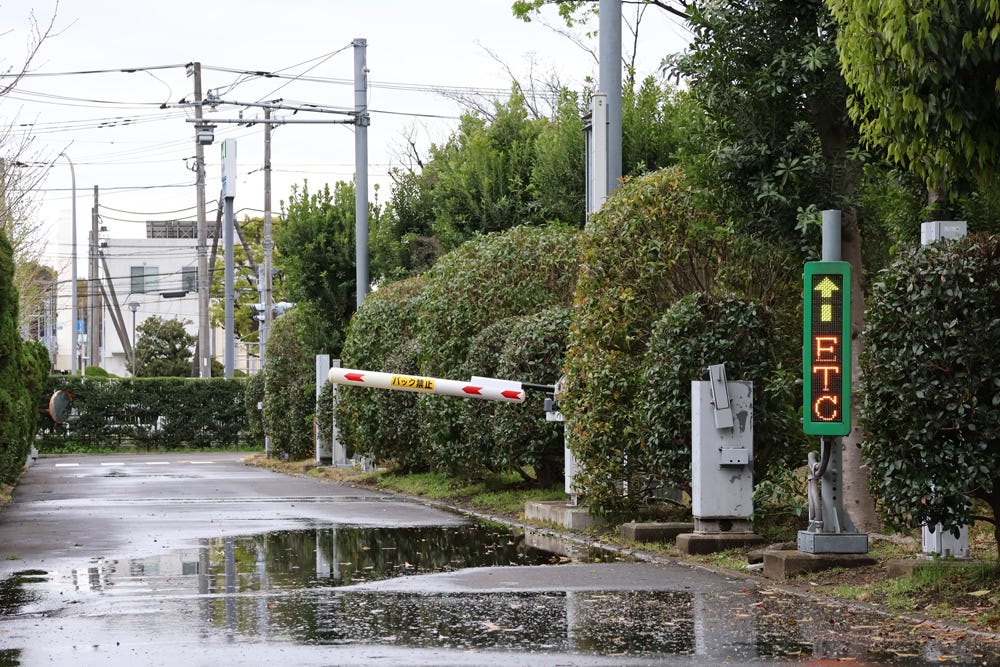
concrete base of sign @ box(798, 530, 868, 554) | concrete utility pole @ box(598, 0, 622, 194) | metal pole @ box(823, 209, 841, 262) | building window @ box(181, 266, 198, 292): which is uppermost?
building window @ box(181, 266, 198, 292)

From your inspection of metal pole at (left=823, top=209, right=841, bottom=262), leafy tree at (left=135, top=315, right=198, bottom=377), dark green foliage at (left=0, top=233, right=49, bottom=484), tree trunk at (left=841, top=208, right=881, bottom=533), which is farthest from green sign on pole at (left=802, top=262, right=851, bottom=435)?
leafy tree at (left=135, top=315, right=198, bottom=377)

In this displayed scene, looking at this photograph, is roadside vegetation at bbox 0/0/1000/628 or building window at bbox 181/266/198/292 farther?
building window at bbox 181/266/198/292

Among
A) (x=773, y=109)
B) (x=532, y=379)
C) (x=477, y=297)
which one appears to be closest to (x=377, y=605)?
(x=773, y=109)

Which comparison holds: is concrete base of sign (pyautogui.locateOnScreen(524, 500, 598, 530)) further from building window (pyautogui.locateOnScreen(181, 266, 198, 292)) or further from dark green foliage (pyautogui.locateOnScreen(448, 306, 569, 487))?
building window (pyautogui.locateOnScreen(181, 266, 198, 292))

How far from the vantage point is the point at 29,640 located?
861 cm

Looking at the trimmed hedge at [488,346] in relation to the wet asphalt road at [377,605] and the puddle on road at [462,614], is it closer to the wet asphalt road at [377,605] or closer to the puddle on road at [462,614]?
the wet asphalt road at [377,605]

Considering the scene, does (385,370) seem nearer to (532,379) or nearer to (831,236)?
(532,379)

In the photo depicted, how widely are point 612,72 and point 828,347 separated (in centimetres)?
667

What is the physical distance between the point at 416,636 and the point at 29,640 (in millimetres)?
2343

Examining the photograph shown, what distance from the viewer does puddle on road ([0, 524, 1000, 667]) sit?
8.17 meters

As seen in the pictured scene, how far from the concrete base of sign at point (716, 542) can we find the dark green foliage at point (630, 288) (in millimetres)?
1722

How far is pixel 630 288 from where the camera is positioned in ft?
48.9

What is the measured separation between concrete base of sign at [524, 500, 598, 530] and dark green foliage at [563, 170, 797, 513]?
1.96ft

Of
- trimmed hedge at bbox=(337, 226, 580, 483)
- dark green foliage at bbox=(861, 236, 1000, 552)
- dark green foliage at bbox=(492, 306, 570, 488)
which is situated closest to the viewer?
dark green foliage at bbox=(861, 236, 1000, 552)
